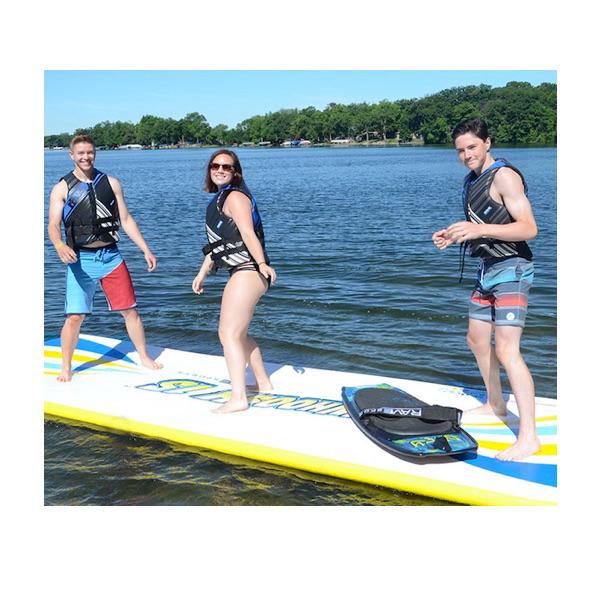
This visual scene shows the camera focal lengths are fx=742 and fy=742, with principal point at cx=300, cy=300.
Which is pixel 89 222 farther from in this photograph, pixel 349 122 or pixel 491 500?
pixel 349 122

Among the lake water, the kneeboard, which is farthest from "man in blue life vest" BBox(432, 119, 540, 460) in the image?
the lake water

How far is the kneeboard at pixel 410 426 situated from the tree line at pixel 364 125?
50.2 m

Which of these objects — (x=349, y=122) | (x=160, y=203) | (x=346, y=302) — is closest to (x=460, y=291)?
(x=346, y=302)

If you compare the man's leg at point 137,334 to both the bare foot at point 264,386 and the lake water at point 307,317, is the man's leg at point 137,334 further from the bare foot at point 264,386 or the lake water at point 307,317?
the bare foot at point 264,386

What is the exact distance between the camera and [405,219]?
19703mm

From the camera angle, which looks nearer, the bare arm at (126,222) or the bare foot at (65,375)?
the bare arm at (126,222)

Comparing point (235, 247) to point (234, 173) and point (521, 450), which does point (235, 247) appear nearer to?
point (234, 173)

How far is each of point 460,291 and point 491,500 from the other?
264 inches

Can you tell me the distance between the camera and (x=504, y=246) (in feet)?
16.3

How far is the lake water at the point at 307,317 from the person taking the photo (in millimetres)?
5414

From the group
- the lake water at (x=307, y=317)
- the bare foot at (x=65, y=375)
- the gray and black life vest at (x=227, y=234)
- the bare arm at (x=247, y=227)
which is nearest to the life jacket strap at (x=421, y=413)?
the lake water at (x=307, y=317)

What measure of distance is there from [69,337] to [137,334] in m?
0.64

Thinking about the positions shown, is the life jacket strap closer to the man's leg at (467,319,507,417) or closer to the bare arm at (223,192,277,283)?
the man's leg at (467,319,507,417)

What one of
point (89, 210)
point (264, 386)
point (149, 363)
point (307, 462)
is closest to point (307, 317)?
point (149, 363)
